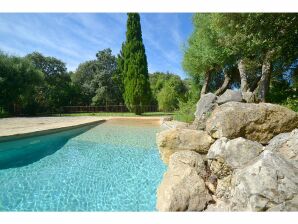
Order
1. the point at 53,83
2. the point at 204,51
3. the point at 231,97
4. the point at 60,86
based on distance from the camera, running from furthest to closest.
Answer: the point at 53,83
the point at 60,86
the point at 204,51
the point at 231,97

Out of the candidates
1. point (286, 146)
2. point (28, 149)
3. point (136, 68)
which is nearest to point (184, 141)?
point (286, 146)

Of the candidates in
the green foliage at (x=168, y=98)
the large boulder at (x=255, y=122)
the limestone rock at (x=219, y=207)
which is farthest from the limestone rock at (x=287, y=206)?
the green foliage at (x=168, y=98)

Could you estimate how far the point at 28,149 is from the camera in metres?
8.44

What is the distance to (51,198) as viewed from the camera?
441 centimetres

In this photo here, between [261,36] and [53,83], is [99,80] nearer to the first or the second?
[53,83]

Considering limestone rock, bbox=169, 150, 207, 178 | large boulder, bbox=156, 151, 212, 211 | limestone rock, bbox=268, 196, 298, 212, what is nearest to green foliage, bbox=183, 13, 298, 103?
limestone rock, bbox=169, 150, 207, 178

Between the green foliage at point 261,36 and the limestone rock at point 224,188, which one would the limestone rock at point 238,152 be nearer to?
the limestone rock at point 224,188

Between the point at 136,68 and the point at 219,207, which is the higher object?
the point at 136,68

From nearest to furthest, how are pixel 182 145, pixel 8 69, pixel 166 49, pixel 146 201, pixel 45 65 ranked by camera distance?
pixel 146 201 → pixel 182 145 → pixel 166 49 → pixel 8 69 → pixel 45 65

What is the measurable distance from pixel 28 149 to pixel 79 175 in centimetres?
389

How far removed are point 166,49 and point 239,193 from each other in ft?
24.6

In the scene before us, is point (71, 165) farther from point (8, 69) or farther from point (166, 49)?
point (8, 69)
